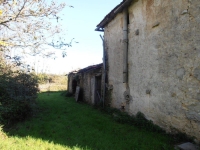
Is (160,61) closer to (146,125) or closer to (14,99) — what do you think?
(146,125)

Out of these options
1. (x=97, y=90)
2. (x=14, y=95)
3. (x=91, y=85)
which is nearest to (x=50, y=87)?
(x=91, y=85)

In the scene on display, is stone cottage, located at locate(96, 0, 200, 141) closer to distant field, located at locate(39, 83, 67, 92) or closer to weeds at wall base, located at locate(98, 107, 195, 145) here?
weeds at wall base, located at locate(98, 107, 195, 145)

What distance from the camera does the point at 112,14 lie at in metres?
9.33

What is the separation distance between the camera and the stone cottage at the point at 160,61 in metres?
4.70

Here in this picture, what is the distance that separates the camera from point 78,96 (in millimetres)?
14070

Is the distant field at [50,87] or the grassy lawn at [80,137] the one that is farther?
the distant field at [50,87]

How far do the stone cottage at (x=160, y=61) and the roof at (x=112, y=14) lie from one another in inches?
1.9

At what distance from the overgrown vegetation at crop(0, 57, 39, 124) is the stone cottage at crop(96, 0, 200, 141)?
4550mm

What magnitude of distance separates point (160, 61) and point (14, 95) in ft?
20.4

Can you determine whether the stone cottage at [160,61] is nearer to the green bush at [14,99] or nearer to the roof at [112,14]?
the roof at [112,14]

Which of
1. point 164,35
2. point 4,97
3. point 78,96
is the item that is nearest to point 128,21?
point 164,35

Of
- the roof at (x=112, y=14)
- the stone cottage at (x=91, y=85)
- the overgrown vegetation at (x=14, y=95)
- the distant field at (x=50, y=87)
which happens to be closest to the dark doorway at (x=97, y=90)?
the stone cottage at (x=91, y=85)

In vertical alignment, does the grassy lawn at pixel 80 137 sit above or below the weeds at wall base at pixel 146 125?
below

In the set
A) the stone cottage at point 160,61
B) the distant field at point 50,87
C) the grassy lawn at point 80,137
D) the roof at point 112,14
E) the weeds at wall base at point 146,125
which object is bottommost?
the grassy lawn at point 80,137
